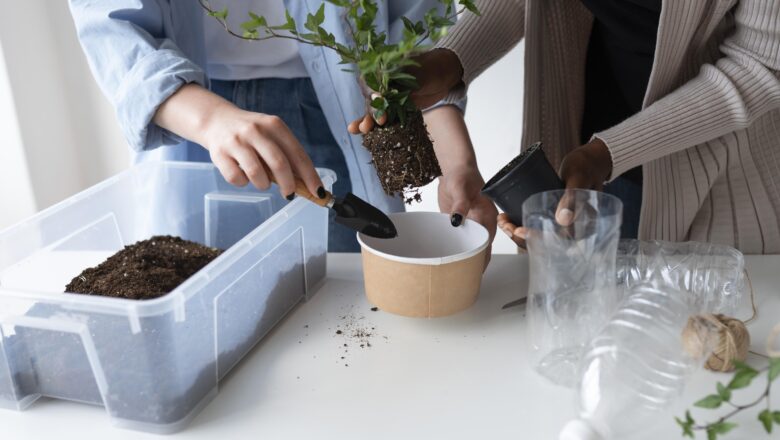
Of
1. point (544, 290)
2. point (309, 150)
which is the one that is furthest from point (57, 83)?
point (544, 290)

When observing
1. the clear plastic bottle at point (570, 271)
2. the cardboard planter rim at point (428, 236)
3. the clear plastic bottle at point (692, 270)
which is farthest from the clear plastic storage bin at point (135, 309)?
the clear plastic bottle at point (692, 270)

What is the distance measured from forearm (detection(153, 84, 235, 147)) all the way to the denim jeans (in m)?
0.31

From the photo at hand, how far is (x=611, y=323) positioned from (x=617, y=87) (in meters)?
0.69

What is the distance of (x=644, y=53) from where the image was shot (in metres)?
1.17

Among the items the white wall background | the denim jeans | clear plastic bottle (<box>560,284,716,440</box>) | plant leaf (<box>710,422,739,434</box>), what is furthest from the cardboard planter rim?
the white wall background

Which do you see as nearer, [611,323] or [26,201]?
[611,323]

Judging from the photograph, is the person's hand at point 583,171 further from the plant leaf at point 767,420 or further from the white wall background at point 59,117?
the white wall background at point 59,117

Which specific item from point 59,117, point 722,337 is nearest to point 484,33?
point 722,337

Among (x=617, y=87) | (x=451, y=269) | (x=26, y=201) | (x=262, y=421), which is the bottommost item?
(x=26, y=201)

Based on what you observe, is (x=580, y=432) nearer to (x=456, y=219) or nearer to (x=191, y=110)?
(x=456, y=219)

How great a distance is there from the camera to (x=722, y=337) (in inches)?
31.1

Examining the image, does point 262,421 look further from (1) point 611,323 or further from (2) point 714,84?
(2) point 714,84

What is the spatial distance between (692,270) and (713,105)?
9.7 inches

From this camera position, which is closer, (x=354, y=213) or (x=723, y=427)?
(x=723, y=427)
